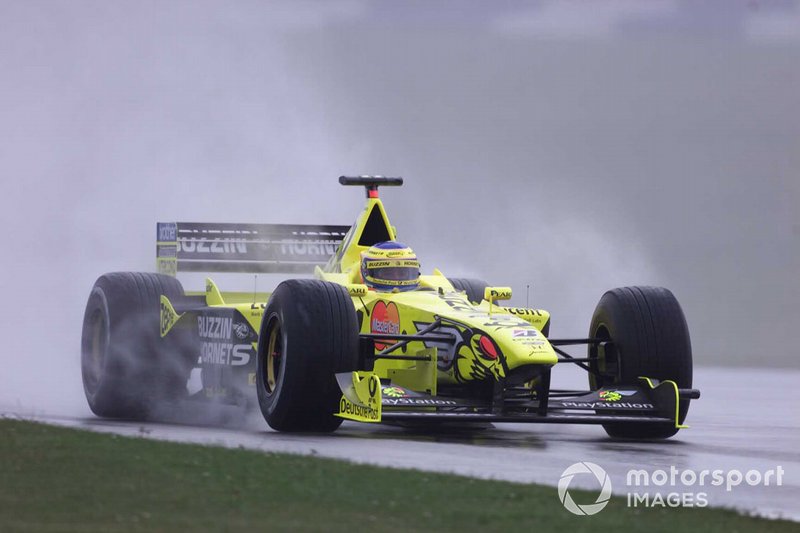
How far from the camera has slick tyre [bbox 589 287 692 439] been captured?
1773 centimetres

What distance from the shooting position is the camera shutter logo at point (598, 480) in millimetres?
10805

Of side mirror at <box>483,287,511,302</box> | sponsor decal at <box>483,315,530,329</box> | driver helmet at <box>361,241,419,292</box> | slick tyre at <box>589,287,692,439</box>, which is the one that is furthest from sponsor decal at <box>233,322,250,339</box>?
slick tyre at <box>589,287,692,439</box>

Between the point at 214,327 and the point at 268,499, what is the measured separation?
28.8ft

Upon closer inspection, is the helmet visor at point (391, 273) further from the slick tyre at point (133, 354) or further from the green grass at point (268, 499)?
the green grass at point (268, 499)

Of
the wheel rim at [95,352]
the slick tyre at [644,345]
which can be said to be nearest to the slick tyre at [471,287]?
the slick tyre at [644,345]

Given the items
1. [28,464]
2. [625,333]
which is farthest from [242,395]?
[28,464]

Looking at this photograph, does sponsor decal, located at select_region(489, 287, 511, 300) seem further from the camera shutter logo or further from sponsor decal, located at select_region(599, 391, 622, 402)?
the camera shutter logo

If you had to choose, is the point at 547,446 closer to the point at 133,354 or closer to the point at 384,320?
the point at 384,320

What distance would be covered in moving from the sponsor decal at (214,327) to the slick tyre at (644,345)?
15.2 ft

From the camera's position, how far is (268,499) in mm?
10742

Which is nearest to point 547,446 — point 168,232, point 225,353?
point 225,353

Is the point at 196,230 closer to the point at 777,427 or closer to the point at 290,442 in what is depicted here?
the point at 290,442

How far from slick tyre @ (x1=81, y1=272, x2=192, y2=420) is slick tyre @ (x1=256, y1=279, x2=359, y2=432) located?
4072 millimetres

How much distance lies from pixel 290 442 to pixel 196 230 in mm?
7384
